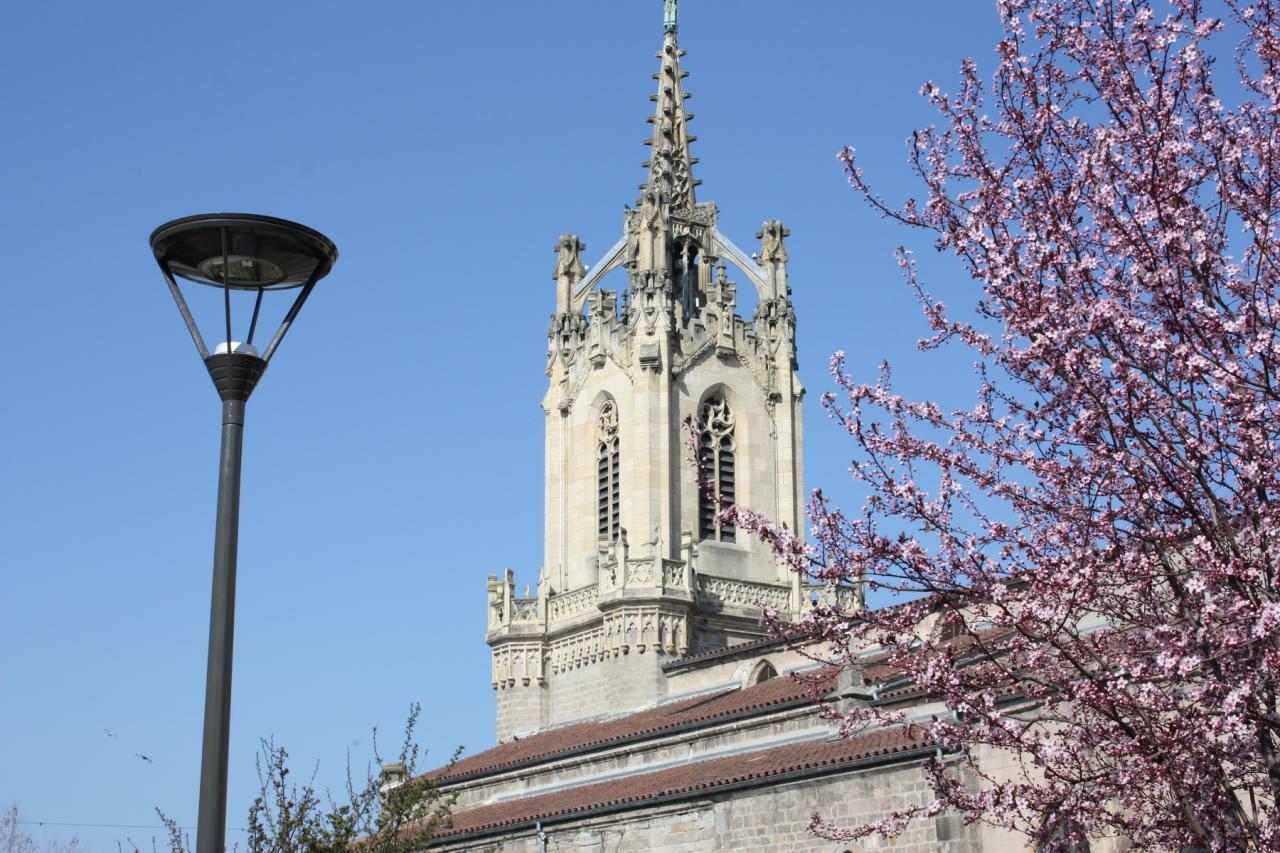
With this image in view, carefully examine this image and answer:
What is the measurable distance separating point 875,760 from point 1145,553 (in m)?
14.1

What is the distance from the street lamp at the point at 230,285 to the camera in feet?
31.0

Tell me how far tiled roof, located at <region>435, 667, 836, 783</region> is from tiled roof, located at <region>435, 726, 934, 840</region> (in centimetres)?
89

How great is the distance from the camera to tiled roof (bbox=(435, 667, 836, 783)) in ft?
110

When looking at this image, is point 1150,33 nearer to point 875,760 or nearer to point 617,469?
point 875,760

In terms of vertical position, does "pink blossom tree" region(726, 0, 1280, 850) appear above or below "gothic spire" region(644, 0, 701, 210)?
below

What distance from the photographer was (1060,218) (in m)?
12.8

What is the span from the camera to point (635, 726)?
126ft

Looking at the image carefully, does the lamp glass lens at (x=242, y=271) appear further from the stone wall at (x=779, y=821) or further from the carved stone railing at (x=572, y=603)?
the carved stone railing at (x=572, y=603)

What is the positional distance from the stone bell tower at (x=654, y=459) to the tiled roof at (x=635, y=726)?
123 centimetres

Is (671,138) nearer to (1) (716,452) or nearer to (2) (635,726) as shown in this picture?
(1) (716,452)

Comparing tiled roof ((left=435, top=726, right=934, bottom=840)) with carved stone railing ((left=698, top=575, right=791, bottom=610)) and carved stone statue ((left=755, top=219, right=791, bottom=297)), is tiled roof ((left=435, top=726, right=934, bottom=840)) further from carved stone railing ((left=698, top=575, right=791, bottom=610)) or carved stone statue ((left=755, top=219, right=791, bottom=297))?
carved stone statue ((left=755, top=219, right=791, bottom=297))

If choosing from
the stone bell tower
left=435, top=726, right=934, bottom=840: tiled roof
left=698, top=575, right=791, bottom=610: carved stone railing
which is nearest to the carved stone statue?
the stone bell tower

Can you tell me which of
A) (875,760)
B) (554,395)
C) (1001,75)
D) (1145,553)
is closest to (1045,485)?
(1145,553)

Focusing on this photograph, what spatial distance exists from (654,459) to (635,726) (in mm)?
8067
